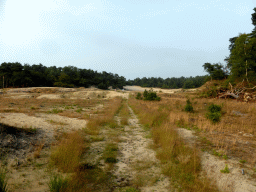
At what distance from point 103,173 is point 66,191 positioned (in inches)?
59.2

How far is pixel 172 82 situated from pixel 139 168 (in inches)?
4687

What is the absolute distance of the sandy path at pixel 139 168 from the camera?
439 cm

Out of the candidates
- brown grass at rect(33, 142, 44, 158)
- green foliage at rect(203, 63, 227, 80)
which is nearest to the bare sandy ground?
brown grass at rect(33, 142, 44, 158)

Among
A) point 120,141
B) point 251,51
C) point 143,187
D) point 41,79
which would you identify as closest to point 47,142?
point 120,141

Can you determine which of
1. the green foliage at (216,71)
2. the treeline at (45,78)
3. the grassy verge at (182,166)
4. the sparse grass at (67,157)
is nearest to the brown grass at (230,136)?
the grassy verge at (182,166)

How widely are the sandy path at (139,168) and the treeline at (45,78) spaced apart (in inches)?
2311

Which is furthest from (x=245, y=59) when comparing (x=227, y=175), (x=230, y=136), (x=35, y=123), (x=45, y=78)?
(x=45, y=78)

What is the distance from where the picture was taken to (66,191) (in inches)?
140

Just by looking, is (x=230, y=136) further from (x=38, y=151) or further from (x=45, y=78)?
(x=45, y=78)

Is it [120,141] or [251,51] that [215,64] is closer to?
[251,51]

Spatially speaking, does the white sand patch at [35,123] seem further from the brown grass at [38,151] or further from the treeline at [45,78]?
the treeline at [45,78]

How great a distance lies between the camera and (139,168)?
17.5ft

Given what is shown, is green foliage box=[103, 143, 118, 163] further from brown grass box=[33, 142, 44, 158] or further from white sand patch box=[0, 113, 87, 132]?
→ white sand patch box=[0, 113, 87, 132]

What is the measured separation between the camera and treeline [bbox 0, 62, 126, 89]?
189ft
